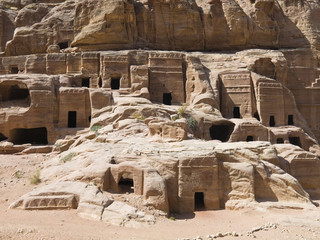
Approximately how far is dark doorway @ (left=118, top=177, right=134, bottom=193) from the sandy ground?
2.21 m

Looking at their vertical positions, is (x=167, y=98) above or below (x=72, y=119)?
above

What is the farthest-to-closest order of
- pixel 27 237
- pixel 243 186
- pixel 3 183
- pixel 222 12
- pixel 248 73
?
1. pixel 222 12
2. pixel 248 73
3. pixel 3 183
4. pixel 243 186
5. pixel 27 237

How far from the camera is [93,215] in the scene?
10172mm

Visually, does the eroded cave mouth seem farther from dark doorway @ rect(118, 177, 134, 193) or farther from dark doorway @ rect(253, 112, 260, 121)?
dark doorway @ rect(253, 112, 260, 121)

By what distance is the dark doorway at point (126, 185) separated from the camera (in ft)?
41.5

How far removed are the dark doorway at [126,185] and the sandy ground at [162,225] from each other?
2208 millimetres

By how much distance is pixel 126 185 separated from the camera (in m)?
13.3

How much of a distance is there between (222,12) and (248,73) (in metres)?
8.18

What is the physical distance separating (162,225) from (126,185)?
3.34 metres

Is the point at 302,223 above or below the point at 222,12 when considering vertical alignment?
below

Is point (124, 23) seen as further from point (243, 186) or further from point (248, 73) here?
point (243, 186)

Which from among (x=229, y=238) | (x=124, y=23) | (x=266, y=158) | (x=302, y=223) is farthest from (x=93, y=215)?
(x=124, y=23)

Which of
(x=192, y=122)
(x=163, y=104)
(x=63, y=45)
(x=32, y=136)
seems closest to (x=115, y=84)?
(x=163, y=104)

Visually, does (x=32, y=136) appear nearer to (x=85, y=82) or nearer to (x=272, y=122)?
(x=85, y=82)
